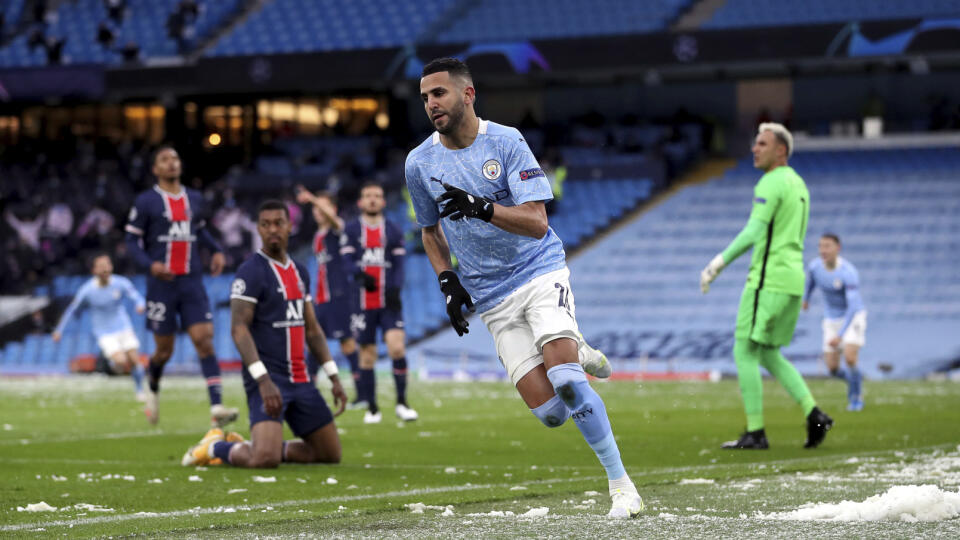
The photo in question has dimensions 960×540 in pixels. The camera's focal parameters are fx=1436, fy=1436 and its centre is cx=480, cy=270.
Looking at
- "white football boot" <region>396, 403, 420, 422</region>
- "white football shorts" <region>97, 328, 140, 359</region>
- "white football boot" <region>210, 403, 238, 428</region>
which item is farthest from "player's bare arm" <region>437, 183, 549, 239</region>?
"white football shorts" <region>97, 328, 140, 359</region>

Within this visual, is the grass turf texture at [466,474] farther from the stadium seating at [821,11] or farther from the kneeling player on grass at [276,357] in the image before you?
the stadium seating at [821,11]

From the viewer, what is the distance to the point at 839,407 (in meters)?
15.2

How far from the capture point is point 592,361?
6555 millimetres

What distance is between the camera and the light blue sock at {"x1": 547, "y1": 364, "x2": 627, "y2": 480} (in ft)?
20.5

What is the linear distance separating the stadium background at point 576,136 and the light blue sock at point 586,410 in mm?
17564

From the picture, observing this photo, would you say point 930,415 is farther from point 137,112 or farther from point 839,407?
point 137,112

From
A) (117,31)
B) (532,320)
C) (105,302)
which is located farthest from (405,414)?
(117,31)

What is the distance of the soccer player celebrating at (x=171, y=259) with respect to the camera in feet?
39.5

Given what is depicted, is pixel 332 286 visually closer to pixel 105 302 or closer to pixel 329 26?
pixel 105 302

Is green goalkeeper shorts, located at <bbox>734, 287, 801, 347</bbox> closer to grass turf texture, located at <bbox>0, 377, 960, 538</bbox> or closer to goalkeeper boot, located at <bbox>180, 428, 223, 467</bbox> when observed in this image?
grass turf texture, located at <bbox>0, 377, 960, 538</bbox>

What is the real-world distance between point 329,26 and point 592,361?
1094 inches

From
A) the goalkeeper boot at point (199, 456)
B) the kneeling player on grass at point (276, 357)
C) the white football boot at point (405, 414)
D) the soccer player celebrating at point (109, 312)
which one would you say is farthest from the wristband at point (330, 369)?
the soccer player celebrating at point (109, 312)

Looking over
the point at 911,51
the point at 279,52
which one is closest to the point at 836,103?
the point at 911,51

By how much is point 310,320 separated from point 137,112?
30.3 metres
